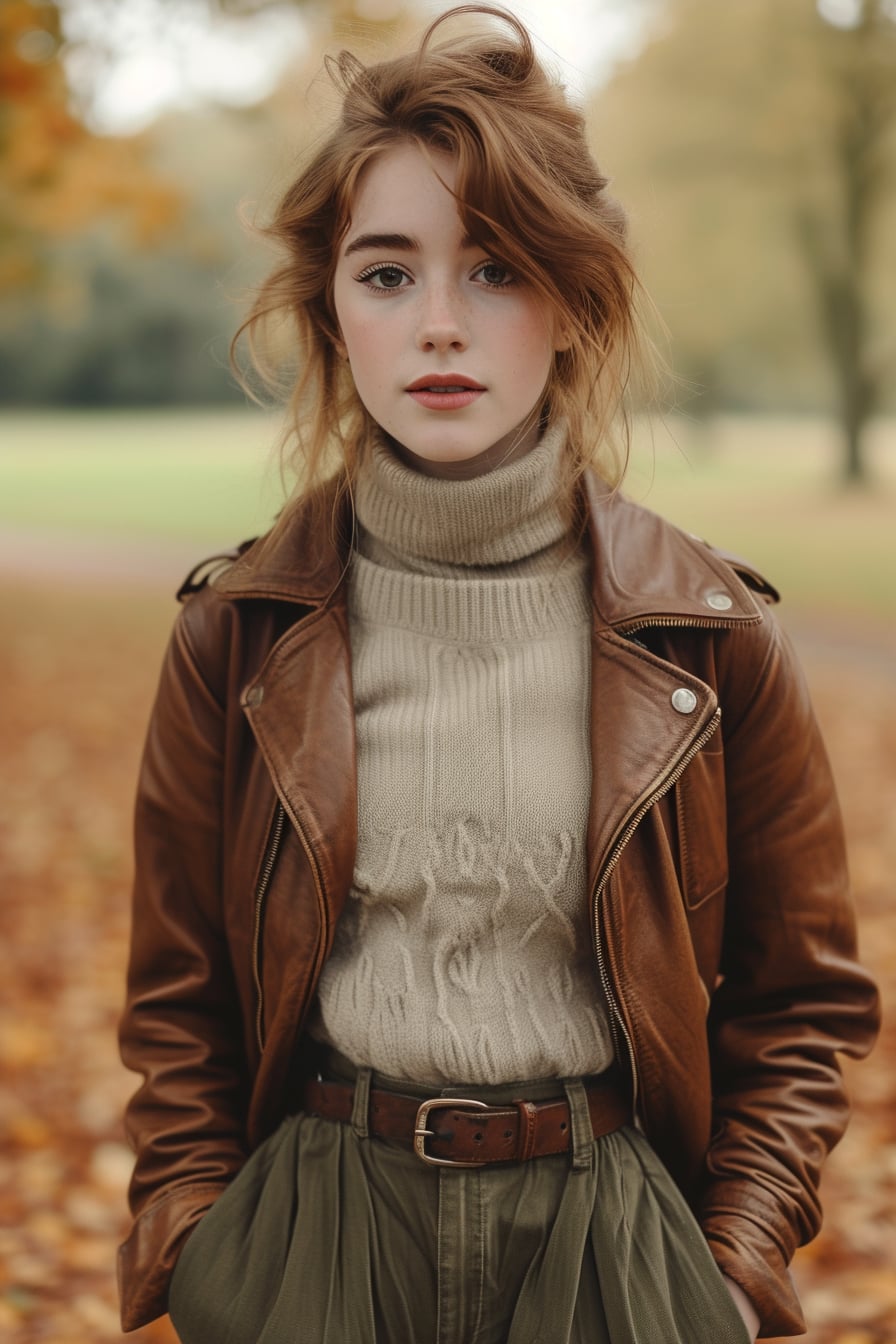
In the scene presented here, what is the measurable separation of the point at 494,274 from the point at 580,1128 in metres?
1.13

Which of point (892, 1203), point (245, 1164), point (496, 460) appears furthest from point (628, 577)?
point (892, 1203)

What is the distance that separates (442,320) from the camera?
5.77ft

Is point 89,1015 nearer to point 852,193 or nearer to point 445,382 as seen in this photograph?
point 445,382

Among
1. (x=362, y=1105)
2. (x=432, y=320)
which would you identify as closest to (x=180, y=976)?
(x=362, y=1105)

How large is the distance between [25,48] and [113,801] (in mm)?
4449

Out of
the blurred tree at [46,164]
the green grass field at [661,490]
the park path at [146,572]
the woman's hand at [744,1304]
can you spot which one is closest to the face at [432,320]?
the green grass field at [661,490]

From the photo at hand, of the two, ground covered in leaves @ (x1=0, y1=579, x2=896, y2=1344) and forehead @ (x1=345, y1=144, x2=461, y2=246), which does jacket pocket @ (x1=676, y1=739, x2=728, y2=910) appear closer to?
forehead @ (x1=345, y1=144, x2=461, y2=246)

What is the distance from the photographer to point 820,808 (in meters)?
1.93

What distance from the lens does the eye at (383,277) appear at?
1.82 m

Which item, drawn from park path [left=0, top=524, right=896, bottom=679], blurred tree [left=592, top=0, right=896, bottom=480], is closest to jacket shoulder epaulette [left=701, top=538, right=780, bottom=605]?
park path [left=0, top=524, right=896, bottom=679]

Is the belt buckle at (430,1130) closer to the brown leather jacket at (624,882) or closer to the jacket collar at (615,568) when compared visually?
the brown leather jacket at (624,882)

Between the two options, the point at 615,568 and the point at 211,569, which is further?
the point at 211,569

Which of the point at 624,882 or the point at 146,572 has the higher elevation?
the point at 146,572

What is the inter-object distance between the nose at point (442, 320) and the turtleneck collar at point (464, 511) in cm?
20
